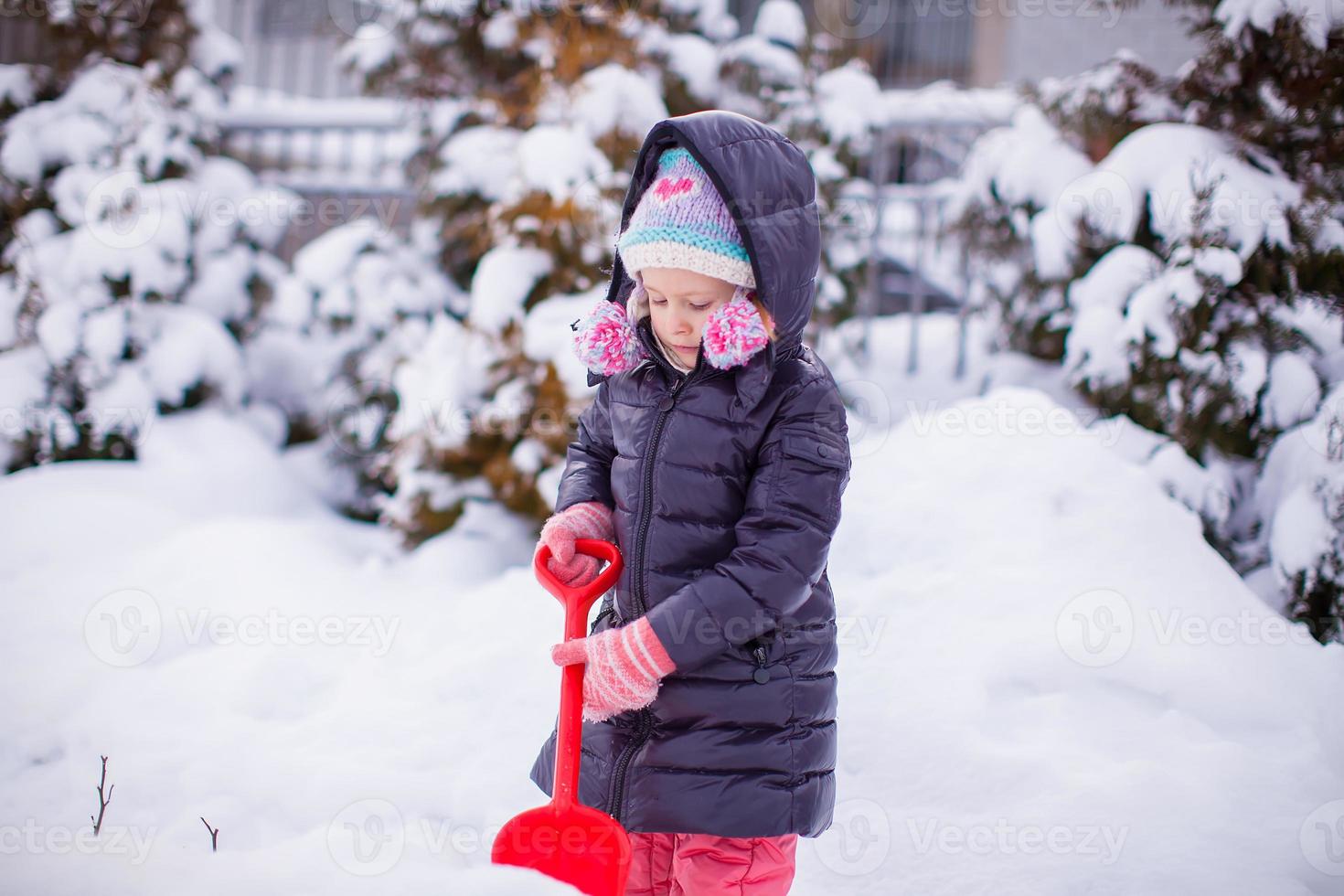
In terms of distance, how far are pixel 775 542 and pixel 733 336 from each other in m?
0.32

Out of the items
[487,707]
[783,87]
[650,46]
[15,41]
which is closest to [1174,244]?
[783,87]

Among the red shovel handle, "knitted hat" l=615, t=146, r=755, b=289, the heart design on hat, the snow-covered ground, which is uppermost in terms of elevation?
the heart design on hat

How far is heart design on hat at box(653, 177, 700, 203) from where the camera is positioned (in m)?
1.55

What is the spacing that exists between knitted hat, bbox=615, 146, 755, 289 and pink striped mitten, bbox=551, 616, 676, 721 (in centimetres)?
55

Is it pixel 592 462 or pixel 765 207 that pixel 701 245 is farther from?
pixel 592 462

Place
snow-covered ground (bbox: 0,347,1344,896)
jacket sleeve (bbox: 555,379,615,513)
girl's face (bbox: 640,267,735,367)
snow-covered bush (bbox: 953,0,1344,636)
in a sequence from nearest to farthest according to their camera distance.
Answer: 1. girl's face (bbox: 640,267,735,367)
2. jacket sleeve (bbox: 555,379,615,513)
3. snow-covered ground (bbox: 0,347,1344,896)
4. snow-covered bush (bbox: 953,0,1344,636)

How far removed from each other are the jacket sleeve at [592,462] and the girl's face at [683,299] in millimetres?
216

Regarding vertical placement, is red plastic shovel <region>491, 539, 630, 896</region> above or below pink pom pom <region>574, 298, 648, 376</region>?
below

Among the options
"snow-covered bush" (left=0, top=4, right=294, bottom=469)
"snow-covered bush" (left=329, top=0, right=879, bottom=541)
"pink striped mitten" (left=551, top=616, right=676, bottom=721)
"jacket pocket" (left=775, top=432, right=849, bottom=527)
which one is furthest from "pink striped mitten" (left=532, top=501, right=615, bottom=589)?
"snow-covered bush" (left=0, top=4, right=294, bottom=469)

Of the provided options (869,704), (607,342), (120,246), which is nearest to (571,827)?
(607,342)

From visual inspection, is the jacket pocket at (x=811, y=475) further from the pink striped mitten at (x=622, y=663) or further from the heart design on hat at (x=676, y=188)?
the heart design on hat at (x=676, y=188)

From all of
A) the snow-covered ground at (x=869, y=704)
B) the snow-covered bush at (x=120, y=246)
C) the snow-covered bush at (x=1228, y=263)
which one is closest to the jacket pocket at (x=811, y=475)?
the snow-covered ground at (x=869, y=704)

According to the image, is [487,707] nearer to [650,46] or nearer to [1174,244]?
[1174,244]

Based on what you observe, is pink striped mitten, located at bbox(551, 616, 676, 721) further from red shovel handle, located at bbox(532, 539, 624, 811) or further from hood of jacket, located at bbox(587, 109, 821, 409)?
hood of jacket, located at bbox(587, 109, 821, 409)
